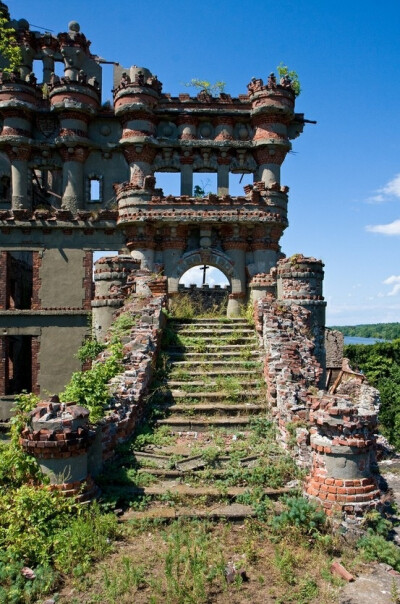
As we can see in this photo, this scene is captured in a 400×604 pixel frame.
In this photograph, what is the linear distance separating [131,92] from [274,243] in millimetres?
9162

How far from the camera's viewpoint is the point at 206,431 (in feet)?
29.9

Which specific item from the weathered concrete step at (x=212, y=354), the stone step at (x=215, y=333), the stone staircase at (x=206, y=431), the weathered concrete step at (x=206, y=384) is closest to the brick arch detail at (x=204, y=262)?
the stone staircase at (x=206, y=431)

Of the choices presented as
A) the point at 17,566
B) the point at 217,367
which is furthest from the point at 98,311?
the point at 17,566

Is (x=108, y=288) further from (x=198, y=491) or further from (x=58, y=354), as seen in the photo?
(x=58, y=354)

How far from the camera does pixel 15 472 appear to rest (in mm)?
6793

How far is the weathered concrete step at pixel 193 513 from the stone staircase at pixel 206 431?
1cm

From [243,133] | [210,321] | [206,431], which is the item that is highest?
[243,133]

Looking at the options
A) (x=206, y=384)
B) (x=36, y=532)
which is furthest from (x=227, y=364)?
(x=36, y=532)

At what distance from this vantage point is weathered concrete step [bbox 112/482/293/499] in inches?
283

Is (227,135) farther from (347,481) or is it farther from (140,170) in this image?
(347,481)

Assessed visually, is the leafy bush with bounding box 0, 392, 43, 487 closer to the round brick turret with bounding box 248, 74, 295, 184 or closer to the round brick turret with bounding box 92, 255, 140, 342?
the round brick turret with bounding box 92, 255, 140, 342

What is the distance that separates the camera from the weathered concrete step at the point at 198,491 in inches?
283

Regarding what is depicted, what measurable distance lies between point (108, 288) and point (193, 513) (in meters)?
7.64

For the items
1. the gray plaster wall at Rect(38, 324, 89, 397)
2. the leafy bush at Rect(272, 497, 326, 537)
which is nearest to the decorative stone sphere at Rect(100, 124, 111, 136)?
the gray plaster wall at Rect(38, 324, 89, 397)
